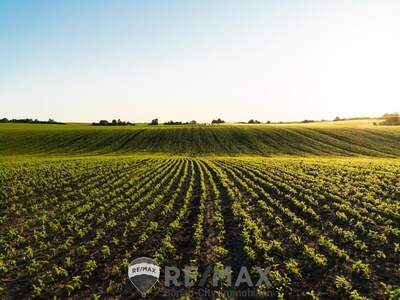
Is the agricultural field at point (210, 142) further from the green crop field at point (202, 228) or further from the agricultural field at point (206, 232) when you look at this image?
the agricultural field at point (206, 232)

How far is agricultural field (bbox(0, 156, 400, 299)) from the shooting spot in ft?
35.2

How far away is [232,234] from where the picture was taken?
14.8m

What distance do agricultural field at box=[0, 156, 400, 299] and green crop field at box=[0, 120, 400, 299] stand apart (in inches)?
2.2

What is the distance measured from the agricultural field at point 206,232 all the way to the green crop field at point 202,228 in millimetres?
56

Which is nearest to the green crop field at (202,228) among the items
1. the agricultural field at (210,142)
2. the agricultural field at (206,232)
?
the agricultural field at (206,232)

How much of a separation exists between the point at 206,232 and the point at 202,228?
50 cm

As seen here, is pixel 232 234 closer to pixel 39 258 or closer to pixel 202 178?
pixel 39 258

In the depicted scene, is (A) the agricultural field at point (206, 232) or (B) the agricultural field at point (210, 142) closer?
(A) the agricultural field at point (206, 232)

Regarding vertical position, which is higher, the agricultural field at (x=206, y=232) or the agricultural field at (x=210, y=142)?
the agricultural field at (x=210, y=142)

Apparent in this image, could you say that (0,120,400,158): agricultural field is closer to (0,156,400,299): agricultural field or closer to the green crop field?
the green crop field

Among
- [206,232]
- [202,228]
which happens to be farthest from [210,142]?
[206,232]

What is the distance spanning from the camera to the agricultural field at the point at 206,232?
10727 millimetres

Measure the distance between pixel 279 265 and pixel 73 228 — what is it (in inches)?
425

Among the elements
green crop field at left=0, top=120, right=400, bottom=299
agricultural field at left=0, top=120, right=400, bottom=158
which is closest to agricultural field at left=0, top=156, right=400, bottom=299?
green crop field at left=0, top=120, right=400, bottom=299
